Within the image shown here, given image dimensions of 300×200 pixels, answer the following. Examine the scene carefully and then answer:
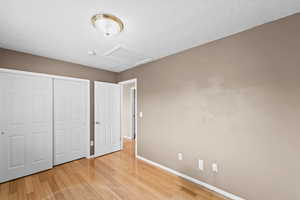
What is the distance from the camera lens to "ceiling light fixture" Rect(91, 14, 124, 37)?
5.09 ft

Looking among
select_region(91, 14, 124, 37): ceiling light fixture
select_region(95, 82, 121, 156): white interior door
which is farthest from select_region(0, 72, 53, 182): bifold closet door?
Answer: select_region(91, 14, 124, 37): ceiling light fixture

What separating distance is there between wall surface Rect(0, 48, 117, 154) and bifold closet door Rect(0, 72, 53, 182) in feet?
0.64

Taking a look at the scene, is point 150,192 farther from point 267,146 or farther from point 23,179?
point 23,179

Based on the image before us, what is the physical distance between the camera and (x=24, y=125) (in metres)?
2.53

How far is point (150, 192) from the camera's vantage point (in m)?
2.06

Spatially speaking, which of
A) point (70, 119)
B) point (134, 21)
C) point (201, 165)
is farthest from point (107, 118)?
point (134, 21)

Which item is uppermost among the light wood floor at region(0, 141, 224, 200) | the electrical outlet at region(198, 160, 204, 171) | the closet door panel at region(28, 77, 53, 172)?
the closet door panel at region(28, 77, 53, 172)

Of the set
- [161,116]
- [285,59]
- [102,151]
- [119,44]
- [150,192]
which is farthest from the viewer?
[102,151]

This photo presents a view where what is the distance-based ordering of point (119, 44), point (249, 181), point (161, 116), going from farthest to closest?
1. point (161, 116)
2. point (119, 44)
3. point (249, 181)

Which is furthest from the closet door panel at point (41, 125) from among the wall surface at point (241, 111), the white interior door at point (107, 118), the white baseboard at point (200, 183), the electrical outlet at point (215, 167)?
the electrical outlet at point (215, 167)

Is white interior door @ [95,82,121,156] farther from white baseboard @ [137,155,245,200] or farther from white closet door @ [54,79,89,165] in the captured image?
white baseboard @ [137,155,245,200]

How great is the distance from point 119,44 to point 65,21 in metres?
0.85

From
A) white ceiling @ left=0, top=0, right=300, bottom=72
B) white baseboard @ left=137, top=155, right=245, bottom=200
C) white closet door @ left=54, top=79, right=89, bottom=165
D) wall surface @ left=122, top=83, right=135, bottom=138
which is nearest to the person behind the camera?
white ceiling @ left=0, top=0, right=300, bottom=72

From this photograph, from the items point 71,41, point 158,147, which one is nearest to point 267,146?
point 158,147
